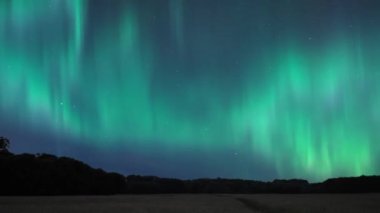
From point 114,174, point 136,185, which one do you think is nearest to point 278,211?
point 114,174

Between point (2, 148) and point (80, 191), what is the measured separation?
20.7 meters

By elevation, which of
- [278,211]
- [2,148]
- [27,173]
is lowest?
[278,211]

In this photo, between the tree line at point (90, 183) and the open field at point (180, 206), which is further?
the tree line at point (90, 183)

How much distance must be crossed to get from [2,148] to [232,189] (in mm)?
61873

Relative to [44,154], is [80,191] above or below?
below

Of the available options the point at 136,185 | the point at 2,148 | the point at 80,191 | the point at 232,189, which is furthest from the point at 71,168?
the point at 232,189

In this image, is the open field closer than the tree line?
Yes

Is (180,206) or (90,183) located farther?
(90,183)

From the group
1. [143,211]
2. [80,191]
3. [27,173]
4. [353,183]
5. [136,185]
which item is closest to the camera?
[143,211]

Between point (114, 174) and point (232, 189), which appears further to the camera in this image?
point (232, 189)

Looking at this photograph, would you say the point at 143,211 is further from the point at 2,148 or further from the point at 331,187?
the point at 331,187

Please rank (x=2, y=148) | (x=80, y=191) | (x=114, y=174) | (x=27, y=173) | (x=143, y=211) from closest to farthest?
1. (x=143, y=211)
2. (x=27, y=173)
3. (x=80, y=191)
4. (x=2, y=148)
5. (x=114, y=174)

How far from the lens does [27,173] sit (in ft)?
291

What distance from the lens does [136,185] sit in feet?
442
